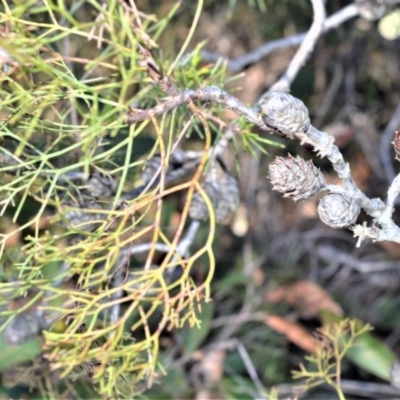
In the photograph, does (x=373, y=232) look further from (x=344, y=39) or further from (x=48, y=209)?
(x=344, y=39)

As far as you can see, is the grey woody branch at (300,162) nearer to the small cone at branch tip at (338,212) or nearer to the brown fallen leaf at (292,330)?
the small cone at branch tip at (338,212)

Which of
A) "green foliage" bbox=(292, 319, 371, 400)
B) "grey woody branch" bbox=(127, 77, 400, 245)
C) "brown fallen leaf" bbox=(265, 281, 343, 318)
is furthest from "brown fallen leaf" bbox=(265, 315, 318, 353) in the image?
"grey woody branch" bbox=(127, 77, 400, 245)

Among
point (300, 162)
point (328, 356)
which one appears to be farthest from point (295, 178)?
point (328, 356)

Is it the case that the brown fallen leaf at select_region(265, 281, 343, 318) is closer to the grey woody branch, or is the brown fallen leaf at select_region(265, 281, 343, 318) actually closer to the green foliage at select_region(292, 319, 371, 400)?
the green foliage at select_region(292, 319, 371, 400)

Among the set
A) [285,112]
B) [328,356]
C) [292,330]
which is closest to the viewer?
[285,112]

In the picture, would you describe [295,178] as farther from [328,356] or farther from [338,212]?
[328,356]

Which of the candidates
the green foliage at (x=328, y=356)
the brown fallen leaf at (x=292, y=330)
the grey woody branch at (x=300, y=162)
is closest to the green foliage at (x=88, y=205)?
the grey woody branch at (x=300, y=162)

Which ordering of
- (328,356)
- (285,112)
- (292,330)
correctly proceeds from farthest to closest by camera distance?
(292,330)
(328,356)
(285,112)

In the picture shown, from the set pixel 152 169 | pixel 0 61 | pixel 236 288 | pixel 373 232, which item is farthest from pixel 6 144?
pixel 236 288
